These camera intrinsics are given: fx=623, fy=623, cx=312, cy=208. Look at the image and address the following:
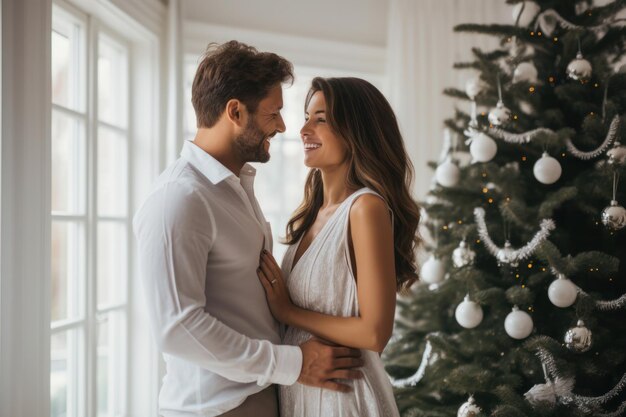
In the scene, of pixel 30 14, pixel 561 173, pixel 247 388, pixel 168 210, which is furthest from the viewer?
pixel 561 173

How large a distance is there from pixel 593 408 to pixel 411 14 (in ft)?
8.77

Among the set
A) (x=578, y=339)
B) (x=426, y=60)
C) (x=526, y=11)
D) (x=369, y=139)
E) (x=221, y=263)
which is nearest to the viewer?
(x=221, y=263)

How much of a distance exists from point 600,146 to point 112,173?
7.64ft

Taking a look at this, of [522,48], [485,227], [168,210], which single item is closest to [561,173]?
[485,227]

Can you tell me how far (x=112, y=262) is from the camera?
3.25 m

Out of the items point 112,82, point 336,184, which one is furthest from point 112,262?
point 336,184

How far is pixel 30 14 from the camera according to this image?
1.99m

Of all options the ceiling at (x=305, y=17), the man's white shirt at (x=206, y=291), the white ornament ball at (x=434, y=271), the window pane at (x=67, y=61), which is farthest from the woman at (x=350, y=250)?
the ceiling at (x=305, y=17)

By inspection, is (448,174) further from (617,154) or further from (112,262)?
(112,262)

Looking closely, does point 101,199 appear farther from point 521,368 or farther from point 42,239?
point 521,368

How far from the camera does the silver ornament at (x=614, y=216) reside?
2.35 metres

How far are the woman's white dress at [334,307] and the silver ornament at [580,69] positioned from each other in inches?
48.4

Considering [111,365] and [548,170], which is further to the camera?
[111,365]

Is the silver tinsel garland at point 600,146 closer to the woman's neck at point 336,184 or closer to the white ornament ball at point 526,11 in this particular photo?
the white ornament ball at point 526,11
